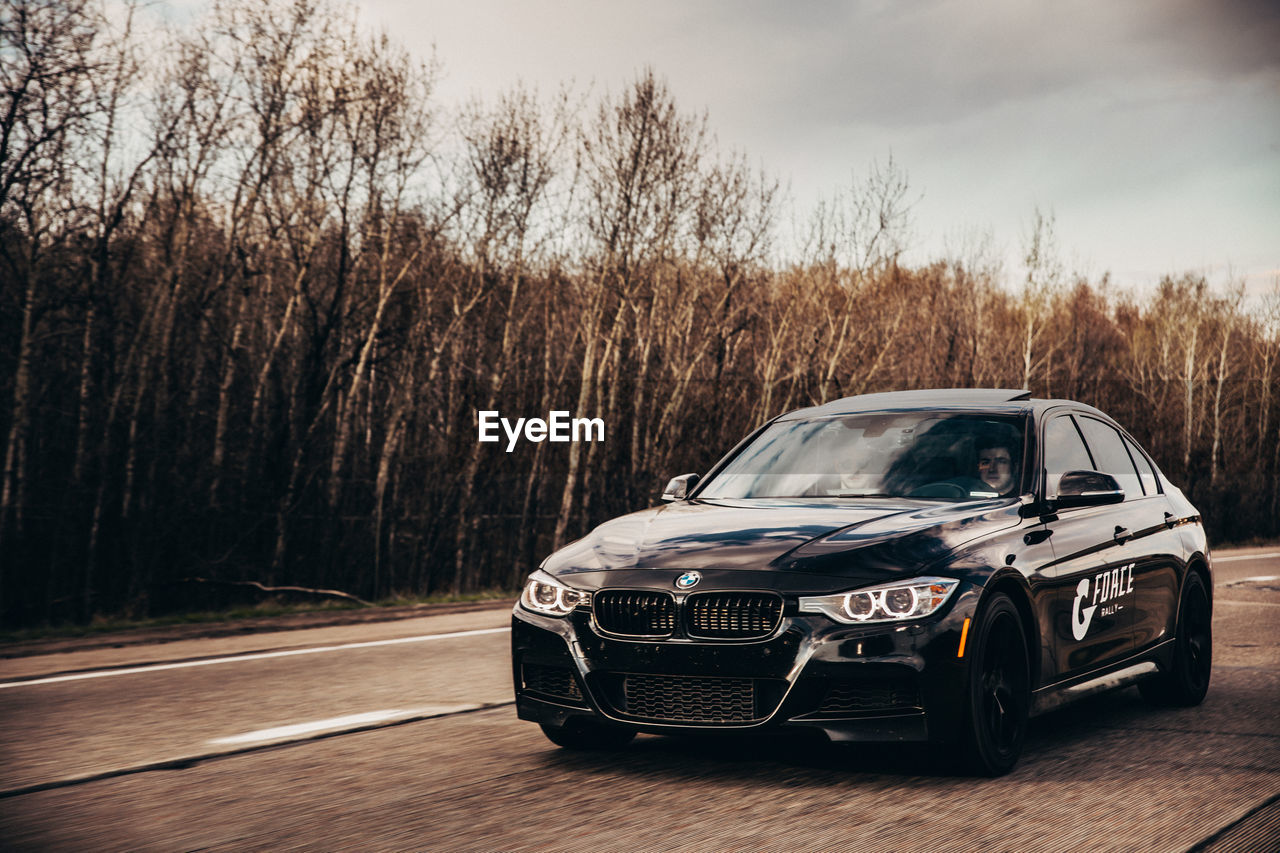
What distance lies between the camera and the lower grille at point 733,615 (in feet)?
15.9

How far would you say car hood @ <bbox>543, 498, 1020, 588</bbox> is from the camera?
195 inches

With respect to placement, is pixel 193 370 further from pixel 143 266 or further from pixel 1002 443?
pixel 1002 443

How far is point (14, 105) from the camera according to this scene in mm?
19469

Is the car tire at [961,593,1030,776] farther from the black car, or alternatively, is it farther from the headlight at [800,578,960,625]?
the headlight at [800,578,960,625]

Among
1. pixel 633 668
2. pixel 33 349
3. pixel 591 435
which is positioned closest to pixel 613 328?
pixel 591 435

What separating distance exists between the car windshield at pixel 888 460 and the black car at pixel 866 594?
0.01m

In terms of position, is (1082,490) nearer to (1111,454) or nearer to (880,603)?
(1111,454)

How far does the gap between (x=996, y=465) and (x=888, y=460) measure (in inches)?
20.7

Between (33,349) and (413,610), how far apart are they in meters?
11.4

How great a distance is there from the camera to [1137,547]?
685cm

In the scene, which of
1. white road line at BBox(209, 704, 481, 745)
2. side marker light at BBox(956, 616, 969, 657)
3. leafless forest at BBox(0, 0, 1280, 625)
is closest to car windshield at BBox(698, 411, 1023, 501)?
side marker light at BBox(956, 616, 969, 657)

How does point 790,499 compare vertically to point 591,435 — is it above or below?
below

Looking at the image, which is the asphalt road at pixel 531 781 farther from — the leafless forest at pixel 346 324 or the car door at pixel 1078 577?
the leafless forest at pixel 346 324

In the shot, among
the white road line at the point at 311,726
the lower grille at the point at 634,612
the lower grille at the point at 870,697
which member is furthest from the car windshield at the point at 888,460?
the white road line at the point at 311,726
